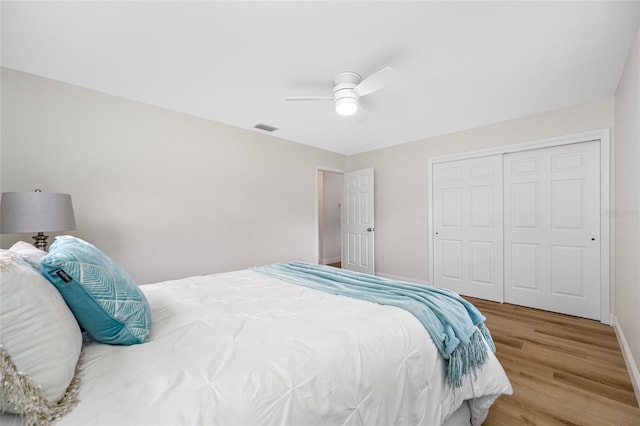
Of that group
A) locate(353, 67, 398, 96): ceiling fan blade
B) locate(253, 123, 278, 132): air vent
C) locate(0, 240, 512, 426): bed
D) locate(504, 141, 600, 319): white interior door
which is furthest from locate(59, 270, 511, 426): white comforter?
locate(253, 123, 278, 132): air vent

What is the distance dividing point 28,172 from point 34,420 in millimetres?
2714

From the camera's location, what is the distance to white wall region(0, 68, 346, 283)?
2.45 m

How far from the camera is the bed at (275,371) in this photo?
766 millimetres

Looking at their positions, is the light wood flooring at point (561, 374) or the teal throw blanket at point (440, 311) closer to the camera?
the teal throw blanket at point (440, 311)

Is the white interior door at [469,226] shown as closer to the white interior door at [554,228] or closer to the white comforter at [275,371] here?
the white interior door at [554,228]

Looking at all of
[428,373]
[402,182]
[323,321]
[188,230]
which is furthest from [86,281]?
[402,182]

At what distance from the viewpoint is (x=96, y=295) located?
0.96 m

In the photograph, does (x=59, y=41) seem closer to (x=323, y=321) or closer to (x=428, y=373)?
(x=323, y=321)

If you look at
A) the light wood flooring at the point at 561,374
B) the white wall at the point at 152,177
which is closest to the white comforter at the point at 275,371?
A: the light wood flooring at the point at 561,374

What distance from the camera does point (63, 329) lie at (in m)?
0.82

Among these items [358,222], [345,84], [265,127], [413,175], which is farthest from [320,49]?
[358,222]

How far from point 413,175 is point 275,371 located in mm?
4079

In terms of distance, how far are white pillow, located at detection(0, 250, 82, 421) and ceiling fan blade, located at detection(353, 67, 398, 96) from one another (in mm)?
2131

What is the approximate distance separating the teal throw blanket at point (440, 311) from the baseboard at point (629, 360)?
1.09 metres
